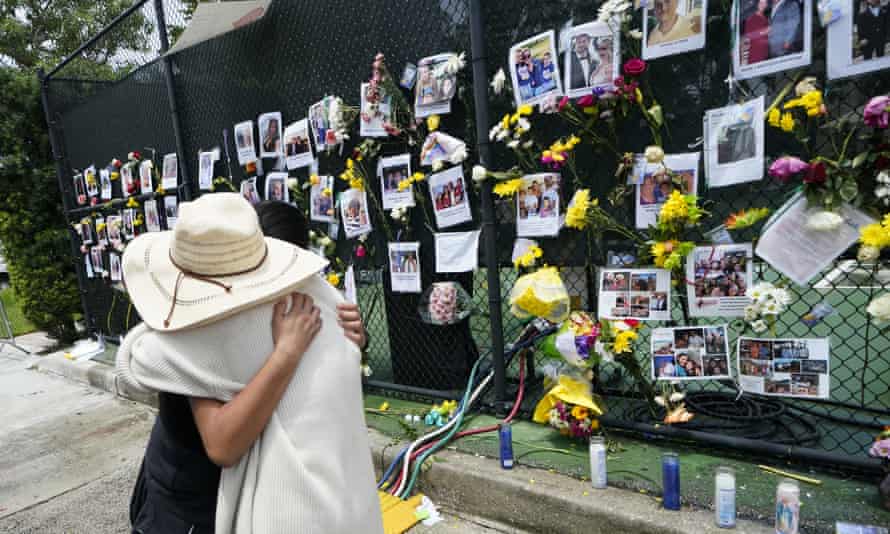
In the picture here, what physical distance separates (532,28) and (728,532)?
8.22 feet

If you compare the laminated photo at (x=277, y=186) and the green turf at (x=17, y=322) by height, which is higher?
the laminated photo at (x=277, y=186)

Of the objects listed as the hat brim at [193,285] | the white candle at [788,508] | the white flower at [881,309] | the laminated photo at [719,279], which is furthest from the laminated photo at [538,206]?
the hat brim at [193,285]

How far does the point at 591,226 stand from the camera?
8.98ft

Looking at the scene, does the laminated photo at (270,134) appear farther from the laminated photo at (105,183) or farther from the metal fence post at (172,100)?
the laminated photo at (105,183)

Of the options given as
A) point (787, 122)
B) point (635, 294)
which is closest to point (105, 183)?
point (635, 294)

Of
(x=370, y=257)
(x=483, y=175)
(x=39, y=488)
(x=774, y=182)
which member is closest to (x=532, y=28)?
(x=483, y=175)

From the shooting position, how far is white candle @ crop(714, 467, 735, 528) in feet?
6.57

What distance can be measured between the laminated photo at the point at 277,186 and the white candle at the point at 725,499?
11.3 feet

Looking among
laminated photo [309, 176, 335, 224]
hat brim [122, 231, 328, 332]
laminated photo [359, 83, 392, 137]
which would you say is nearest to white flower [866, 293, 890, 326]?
hat brim [122, 231, 328, 332]

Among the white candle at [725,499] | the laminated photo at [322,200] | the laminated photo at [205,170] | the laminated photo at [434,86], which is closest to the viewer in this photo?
the white candle at [725,499]

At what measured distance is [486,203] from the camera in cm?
310

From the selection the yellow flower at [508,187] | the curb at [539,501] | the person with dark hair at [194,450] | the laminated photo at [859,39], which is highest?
the laminated photo at [859,39]

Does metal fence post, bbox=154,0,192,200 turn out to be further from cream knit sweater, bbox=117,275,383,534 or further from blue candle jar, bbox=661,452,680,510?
blue candle jar, bbox=661,452,680,510

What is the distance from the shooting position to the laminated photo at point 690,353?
99.2 inches
